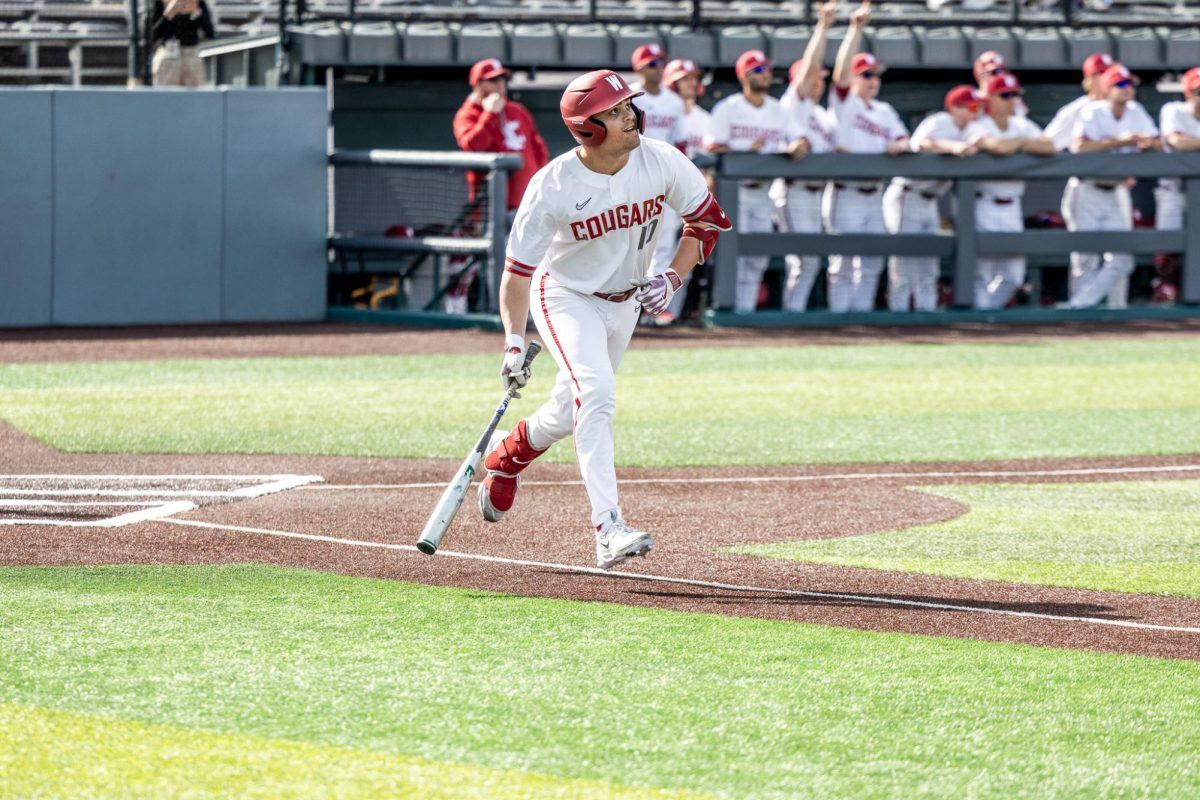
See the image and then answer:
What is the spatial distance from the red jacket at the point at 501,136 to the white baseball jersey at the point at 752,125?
1.64 m

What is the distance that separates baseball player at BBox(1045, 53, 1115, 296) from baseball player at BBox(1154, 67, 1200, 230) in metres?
0.67

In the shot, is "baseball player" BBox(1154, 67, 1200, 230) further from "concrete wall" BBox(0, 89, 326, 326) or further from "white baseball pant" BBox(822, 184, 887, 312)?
"concrete wall" BBox(0, 89, 326, 326)

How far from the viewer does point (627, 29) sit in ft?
58.9

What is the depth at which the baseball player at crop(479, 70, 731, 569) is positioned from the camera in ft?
19.7

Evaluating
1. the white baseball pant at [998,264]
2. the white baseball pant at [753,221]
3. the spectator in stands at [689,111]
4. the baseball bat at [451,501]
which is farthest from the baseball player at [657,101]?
the baseball bat at [451,501]

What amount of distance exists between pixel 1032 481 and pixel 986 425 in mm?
1877

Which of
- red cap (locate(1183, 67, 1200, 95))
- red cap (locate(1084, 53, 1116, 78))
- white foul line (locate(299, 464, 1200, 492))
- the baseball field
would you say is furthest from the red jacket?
white foul line (locate(299, 464, 1200, 492))

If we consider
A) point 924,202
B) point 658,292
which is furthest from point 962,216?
point 658,292

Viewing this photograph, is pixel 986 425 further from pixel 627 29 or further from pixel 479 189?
pixel 627 29

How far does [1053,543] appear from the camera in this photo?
680cm

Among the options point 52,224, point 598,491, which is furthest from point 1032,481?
point 52,224

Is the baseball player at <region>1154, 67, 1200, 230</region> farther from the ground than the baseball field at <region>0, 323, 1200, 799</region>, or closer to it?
farther from the ground

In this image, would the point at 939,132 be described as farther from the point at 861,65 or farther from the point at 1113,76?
the point at 1113,76

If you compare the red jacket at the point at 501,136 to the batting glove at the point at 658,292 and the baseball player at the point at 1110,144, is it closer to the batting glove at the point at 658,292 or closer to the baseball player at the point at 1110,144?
the baseball player at the point at 1110,144
